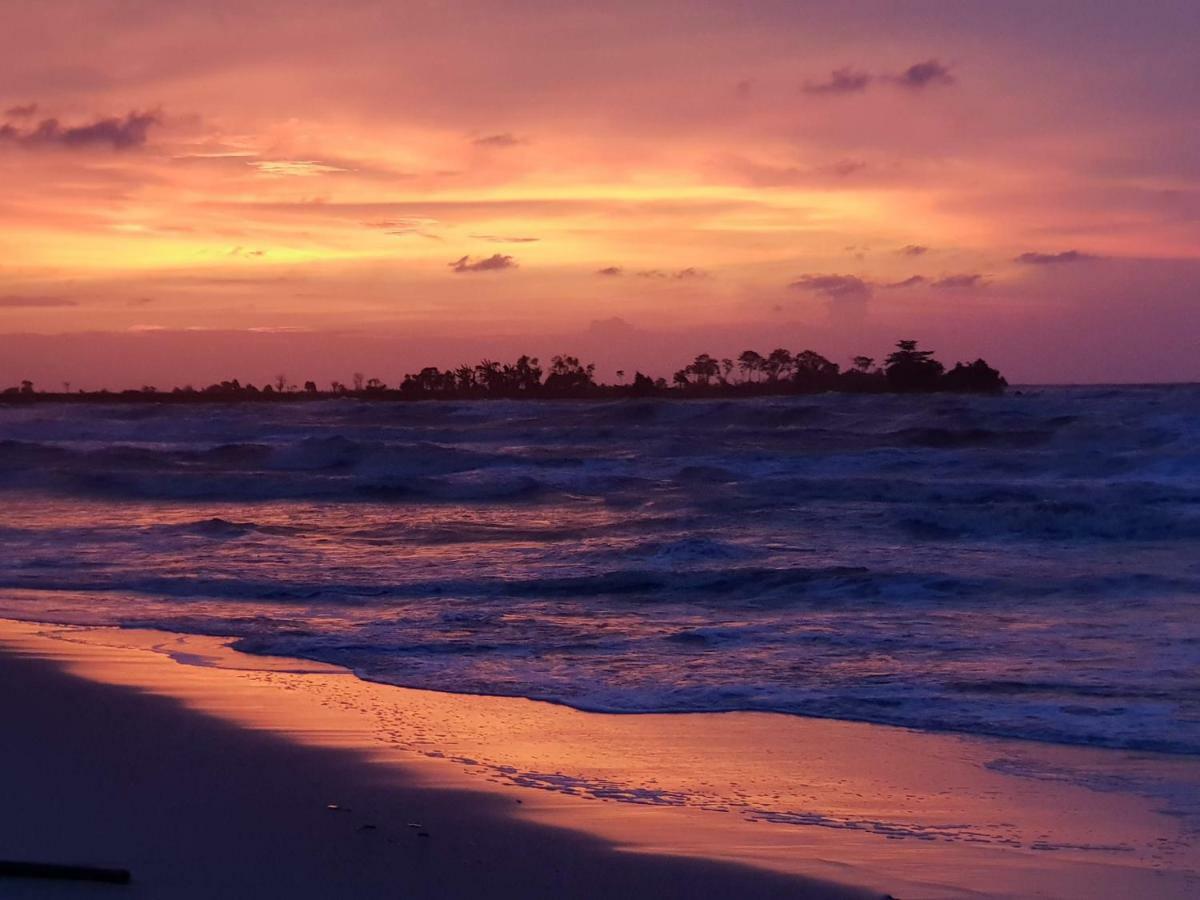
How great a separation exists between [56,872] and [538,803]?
7.36ft

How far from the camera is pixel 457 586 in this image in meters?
13.9

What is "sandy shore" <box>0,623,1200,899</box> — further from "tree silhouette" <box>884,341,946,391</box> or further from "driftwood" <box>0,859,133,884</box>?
"tree silhouette" <box>884,341,946,391</box>

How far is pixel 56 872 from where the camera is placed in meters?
4.37

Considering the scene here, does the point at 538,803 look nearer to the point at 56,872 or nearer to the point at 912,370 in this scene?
the point at 56,872

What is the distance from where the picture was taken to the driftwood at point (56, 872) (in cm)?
436

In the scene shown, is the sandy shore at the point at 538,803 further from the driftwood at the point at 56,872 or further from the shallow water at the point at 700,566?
the shallow water at the point at 700,566

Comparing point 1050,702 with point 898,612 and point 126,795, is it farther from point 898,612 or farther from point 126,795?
point 126,795

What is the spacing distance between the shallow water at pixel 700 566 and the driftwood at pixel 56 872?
4.13 metres

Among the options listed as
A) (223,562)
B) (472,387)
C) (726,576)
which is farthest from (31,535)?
(472,387)

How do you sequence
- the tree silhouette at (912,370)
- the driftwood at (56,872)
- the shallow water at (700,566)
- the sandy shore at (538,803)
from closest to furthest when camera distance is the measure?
the driftwood at (56,872), the sandy shore at (538,803), the shallow water at (700,566), the tree silhouette at (912,370)

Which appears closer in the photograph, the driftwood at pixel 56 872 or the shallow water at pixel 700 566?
the driftwood at pixel 56 872

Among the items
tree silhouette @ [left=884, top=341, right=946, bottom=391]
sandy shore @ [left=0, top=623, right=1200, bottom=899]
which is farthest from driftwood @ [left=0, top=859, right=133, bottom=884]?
tree silhouette @ [left=884, top=341, right=946, bottom=391]

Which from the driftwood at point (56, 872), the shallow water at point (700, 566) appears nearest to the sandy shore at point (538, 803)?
the driftwood at point (56, 872)

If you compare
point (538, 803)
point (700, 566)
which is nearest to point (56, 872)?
point (538, 803)
